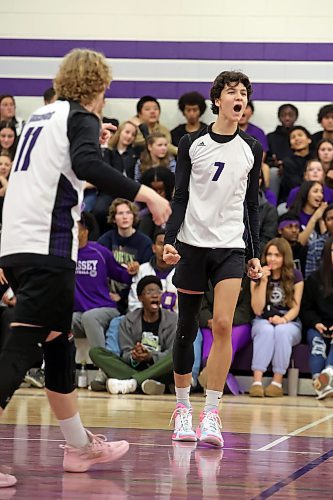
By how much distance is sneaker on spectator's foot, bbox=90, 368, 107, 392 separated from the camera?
354 inches

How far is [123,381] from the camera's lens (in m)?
8.70

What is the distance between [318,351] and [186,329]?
386 centimetres

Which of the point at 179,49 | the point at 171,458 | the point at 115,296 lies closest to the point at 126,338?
the point at 115,296

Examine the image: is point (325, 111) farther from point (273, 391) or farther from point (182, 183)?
point (182, 183)

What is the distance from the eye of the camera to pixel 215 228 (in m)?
5.19

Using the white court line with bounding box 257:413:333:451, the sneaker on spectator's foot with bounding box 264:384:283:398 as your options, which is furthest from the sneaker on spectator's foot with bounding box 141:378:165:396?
the white court line with bounding box 257:413:333:451

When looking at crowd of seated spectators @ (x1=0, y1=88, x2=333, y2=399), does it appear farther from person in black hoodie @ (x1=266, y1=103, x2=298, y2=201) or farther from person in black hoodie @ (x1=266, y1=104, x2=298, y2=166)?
person in black hoodie @ (x1=266, y1=104, x2=298, y2=166)

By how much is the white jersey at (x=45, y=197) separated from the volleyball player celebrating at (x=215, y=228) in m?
1.35

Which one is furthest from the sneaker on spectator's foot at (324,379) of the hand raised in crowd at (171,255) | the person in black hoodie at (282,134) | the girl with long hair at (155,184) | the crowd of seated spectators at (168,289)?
the hand raised in crowd at (171,255)

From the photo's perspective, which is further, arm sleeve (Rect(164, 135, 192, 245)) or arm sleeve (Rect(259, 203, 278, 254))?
arm sleeve (Rect(259, 203, 278, 254))

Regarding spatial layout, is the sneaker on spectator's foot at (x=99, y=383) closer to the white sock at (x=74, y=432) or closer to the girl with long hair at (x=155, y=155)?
the girl with long hair at (x=155, y=155)

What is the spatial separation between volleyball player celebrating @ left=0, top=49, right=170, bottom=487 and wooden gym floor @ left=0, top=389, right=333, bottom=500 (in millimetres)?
283

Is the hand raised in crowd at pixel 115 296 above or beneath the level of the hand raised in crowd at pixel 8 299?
above

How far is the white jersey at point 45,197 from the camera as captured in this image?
3795 millimetres
